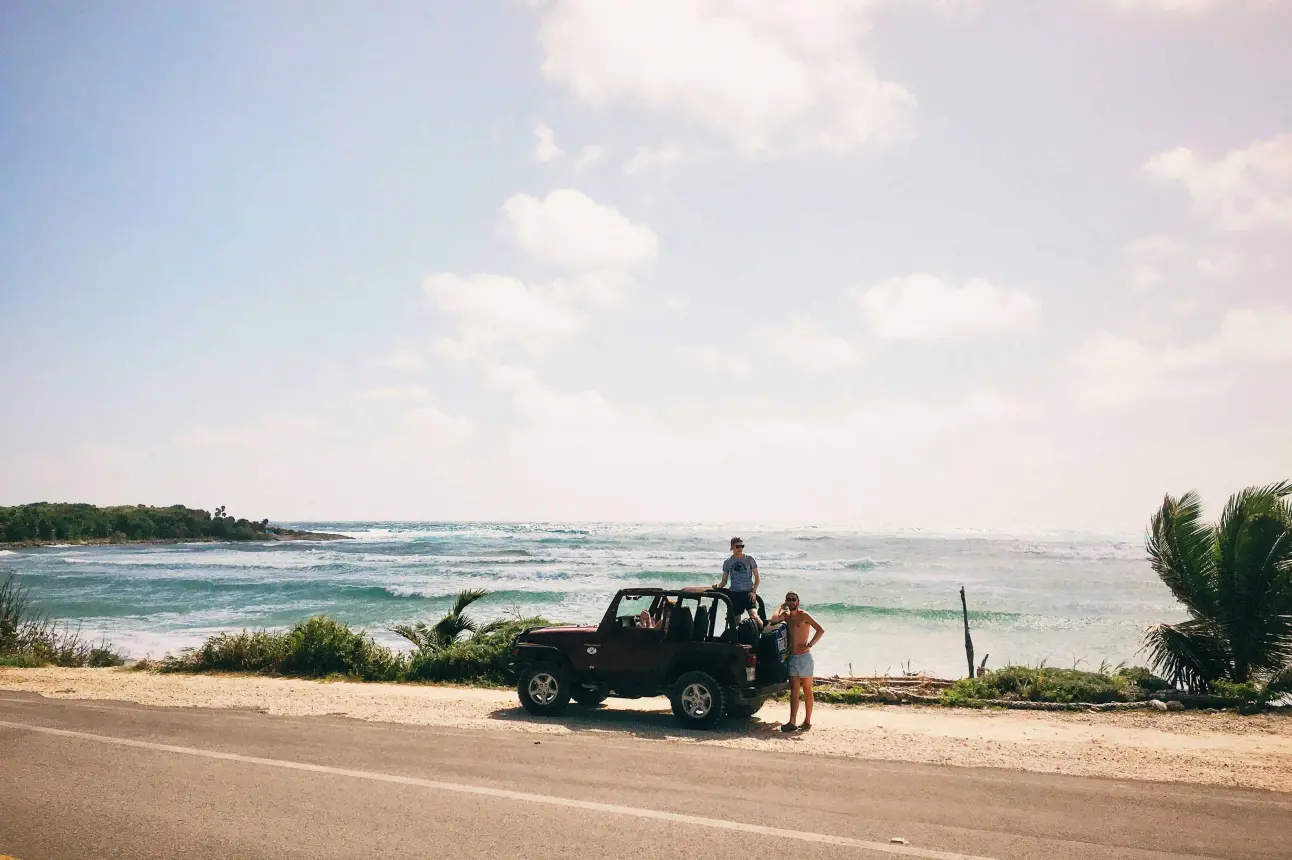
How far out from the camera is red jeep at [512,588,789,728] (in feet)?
37.7

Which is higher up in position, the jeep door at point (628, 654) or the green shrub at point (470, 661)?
the jeep door at point (628, 654)

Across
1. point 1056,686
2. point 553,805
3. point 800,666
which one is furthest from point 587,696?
point 1056,686

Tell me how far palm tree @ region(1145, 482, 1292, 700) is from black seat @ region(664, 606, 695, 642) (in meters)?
8.97

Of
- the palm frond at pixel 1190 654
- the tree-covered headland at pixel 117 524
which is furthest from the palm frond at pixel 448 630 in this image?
the tree-covered headland at pixel 117 524

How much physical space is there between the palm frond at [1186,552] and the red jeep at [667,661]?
8227mm

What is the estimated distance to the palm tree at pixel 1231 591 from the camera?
13664 millimetres

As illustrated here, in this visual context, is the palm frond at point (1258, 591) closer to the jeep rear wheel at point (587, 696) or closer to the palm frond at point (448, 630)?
the jeep rear wheel at point (587, 696)

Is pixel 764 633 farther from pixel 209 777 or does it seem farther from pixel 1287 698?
pixel 1287 698

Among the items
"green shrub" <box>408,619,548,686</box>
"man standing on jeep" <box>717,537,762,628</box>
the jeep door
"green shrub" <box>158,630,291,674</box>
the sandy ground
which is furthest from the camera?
"green shrub" <box>158,630,291,674</box>

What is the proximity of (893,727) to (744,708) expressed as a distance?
7.31 ft

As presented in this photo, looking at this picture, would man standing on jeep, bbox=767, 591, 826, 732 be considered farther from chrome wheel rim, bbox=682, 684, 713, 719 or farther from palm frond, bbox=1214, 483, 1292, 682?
palm frond, bbox=1214, 483, 1292, 682

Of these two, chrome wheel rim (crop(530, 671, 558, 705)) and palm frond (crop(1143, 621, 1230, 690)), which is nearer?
chrome wheel rim (crop(530, 671, 558, 705))

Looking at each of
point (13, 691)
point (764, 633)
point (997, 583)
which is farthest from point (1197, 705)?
point (997, 583)

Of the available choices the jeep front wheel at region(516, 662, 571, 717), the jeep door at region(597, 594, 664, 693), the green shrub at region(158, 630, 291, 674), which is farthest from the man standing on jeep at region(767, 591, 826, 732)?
the green shrub at region(158, 630, 291, 674)
